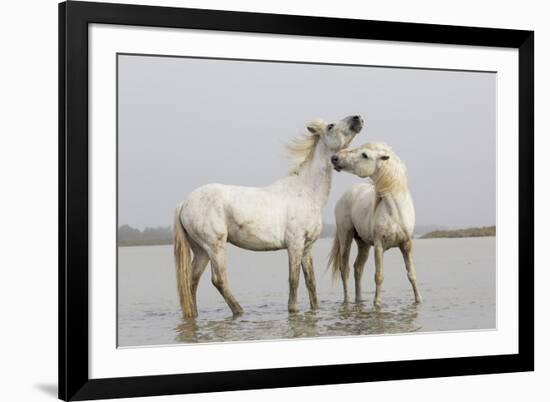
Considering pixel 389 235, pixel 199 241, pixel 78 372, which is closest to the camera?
pixel 78 372

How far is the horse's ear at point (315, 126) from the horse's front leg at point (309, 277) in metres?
0.65

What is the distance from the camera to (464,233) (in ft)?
18.8

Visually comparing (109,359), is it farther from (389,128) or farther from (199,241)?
(389,128)

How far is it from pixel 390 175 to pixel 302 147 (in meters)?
0.55

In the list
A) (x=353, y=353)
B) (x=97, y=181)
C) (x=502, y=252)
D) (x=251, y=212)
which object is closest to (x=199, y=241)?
(x=251, y=212)

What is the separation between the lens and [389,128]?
561cm

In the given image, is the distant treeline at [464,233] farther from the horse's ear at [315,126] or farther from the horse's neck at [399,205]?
the horse's ear at [315,126]

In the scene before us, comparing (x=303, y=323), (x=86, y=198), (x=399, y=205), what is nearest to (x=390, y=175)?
(x=399, y=205)

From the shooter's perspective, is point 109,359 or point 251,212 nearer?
point 109,359

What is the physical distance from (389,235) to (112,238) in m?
1.62

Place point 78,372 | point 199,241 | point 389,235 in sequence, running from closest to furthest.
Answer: point 78,372 < point 199,241 < point 389,235

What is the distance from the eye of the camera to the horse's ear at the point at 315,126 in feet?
17.9

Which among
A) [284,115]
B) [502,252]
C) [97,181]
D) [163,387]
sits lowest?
[163,387]

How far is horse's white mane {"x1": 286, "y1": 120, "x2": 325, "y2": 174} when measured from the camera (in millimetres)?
5445
